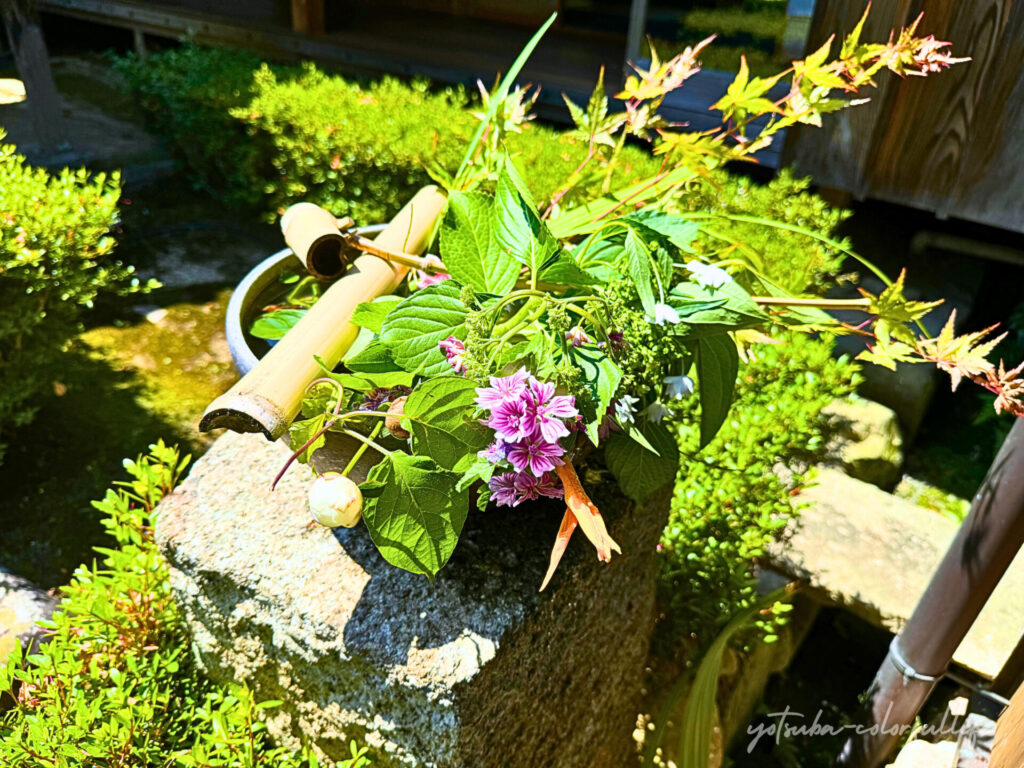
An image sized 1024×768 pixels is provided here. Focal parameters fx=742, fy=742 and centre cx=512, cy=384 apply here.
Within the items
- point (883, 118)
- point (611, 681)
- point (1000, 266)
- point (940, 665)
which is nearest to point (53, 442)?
point (611, 681)

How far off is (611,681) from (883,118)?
3225mm

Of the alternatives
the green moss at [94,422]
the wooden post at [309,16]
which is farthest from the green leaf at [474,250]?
the wooden post at [309,16]

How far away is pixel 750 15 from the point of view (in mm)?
5172

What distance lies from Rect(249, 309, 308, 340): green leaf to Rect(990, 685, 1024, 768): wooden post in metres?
1.62

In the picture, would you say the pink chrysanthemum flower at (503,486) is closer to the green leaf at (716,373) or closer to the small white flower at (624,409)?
the small white flower at (624,409)

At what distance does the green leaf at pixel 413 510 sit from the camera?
1.15 meters

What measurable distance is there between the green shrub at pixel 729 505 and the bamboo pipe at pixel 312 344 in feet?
3.79

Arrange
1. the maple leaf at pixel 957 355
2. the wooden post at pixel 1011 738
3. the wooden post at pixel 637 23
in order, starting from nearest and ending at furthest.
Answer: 1. the maple leaf at pixel 957 355
2. the wooden post at pixel 1011 738
3. the wooden post at pixel 637 23

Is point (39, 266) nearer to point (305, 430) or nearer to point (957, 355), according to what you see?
point (305, 430)

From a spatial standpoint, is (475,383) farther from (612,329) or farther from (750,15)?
(750,15)

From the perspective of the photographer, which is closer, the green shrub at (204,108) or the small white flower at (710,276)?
the small white flower at (710,276)

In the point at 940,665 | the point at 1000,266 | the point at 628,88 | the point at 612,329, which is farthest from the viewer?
the point at 1000,266

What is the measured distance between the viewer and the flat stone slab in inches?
96.2

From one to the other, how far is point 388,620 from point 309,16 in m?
7.18
